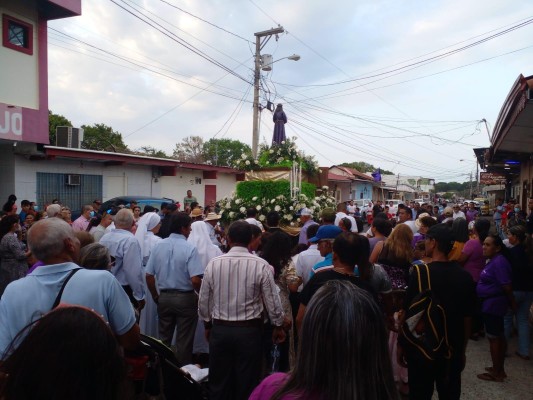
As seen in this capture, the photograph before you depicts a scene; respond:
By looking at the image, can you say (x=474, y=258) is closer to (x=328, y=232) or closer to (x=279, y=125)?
(x=328, y=232)

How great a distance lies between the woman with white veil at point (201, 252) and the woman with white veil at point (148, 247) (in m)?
0.74

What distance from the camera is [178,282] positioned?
15.3 feet

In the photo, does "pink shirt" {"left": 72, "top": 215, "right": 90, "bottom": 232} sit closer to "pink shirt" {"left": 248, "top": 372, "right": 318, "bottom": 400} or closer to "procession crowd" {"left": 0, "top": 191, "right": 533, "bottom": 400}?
"procession crowd" {"left": 0, "top": 191, "right": 533, "bottom": 400}

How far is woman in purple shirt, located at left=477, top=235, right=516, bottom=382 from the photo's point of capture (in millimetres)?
4852

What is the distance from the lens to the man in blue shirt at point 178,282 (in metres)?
4.65

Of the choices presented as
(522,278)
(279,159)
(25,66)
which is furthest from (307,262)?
(25,66)

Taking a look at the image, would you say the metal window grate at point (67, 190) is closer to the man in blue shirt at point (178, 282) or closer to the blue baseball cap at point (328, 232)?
the man in blue shirt at point (178, 282)

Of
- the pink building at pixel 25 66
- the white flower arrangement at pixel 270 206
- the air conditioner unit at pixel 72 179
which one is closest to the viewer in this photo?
the white flower arrangement at pixel 270 206

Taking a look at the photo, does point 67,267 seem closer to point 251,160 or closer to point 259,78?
point 251,160

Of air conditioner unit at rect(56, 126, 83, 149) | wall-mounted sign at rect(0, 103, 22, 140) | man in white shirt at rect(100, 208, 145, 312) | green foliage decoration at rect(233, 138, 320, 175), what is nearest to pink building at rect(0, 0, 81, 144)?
wall-mounted sign at rect(0, 103, 22, 140)

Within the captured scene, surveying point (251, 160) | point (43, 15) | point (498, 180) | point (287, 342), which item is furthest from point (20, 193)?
point (498, 180)

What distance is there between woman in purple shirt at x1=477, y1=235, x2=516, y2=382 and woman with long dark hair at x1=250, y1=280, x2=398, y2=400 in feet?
13.6

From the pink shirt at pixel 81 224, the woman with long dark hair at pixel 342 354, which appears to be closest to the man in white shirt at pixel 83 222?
the pink shirt at pixel 81 224

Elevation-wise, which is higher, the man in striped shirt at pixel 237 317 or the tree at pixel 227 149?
the tree at pixel 227 149
